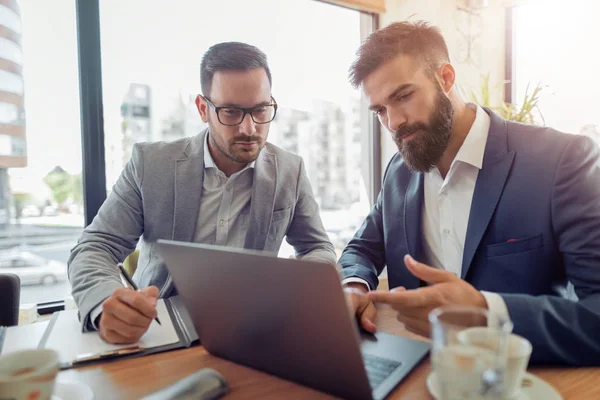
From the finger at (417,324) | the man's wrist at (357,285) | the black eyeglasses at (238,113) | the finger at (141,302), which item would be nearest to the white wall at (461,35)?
the black eyeglasses at (238,113)

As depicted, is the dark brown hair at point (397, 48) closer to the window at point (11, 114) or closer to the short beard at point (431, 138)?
the short beard at point (431, 138)

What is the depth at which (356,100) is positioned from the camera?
3246 mm

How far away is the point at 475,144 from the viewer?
4.31 feet

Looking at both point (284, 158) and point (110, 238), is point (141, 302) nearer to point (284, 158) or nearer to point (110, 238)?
point (110, 238)

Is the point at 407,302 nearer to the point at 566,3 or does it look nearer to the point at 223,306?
the point at 223,306

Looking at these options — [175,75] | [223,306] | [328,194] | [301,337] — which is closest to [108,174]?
[175,75]

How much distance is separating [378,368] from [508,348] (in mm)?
251

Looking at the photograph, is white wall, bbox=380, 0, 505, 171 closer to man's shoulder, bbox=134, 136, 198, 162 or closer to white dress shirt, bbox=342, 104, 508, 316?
white dress shirt, bbox=342, 104, 508, 316

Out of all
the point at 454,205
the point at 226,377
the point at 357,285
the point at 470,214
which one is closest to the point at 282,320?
the point at 226,377

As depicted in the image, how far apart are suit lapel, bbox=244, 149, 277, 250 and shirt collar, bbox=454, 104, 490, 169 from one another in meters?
0.63

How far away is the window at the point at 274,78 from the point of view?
226cm

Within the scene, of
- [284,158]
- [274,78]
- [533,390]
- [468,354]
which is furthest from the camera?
[274,78]

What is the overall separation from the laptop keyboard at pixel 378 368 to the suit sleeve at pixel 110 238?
644 mm

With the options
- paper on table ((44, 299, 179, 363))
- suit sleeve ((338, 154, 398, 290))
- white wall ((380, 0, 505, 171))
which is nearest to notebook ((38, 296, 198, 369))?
paper on table ((44, 299, 179, 363))
